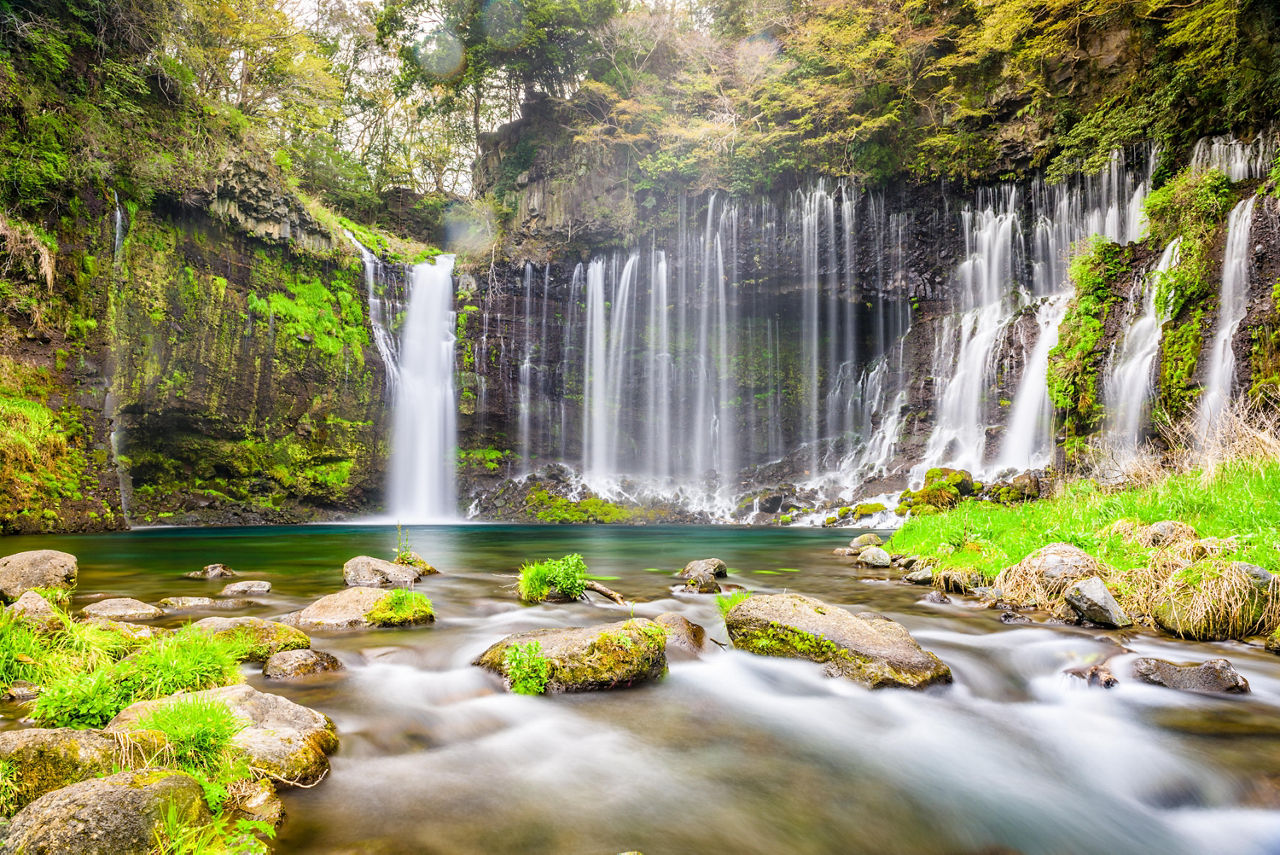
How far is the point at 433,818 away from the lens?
2.67m

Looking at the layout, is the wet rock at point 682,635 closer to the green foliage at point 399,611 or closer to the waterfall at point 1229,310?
the green foliage at point 399,611

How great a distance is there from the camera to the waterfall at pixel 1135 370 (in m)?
13.7

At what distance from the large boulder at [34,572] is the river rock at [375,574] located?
9.24 ft

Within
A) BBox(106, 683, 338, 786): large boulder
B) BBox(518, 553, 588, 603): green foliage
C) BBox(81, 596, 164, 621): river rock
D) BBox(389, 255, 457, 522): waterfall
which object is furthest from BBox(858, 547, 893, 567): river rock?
BBox(389, 255, 457, 522): waterfall

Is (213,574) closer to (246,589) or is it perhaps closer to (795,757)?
(246,589)

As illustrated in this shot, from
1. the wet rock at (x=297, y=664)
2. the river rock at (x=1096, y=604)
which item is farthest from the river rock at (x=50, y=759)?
the river rock at (x=1096, y=604)

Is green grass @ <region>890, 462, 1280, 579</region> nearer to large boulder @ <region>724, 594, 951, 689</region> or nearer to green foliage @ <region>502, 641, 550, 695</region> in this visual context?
large boulder @ <region>724, 594, 951, 689</region>

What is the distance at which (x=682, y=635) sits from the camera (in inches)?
199

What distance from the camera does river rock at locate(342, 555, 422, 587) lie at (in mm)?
7785

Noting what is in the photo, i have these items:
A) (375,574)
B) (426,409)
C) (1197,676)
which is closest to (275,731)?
(375,574)

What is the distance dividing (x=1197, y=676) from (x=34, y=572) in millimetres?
10421

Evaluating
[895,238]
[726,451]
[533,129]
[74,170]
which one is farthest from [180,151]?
[895,238]

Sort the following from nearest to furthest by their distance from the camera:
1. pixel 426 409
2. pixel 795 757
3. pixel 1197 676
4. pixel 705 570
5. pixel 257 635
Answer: pixel 795 757
pixel 1197 676
pixel 257 635
pixel 705 570
pixel 426 409

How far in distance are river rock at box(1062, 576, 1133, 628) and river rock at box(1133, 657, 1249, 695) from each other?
1.13 metres
